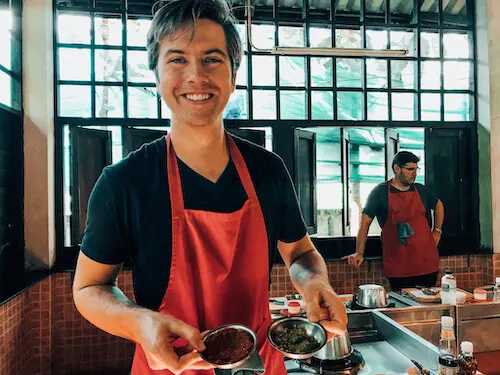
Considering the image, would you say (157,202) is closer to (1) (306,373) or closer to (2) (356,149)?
(1) (306,373)

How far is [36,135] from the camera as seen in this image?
3.45 metres

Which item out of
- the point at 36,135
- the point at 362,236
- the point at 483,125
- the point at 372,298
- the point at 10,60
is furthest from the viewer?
the point at 483,125

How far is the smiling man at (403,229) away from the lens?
3604mm

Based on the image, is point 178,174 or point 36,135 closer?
point 178,174

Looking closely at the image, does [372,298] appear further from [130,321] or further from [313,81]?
[313,81]

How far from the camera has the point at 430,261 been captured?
363cm

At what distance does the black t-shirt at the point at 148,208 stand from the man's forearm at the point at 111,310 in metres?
0.09

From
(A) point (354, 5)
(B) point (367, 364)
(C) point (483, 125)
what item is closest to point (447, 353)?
(B) point (367, 364)

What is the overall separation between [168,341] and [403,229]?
3.16 m

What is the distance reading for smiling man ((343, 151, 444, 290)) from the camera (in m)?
3.60

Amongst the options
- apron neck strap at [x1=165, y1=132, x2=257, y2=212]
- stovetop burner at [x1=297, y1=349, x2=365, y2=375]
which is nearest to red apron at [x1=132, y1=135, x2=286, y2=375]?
apron neck strap at [x1=165, y1=132, x2=257, y2=212]

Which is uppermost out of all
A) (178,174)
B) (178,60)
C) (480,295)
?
(178,60)

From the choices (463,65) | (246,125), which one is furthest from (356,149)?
(246,125)

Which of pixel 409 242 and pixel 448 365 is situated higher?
pixel 409 242
